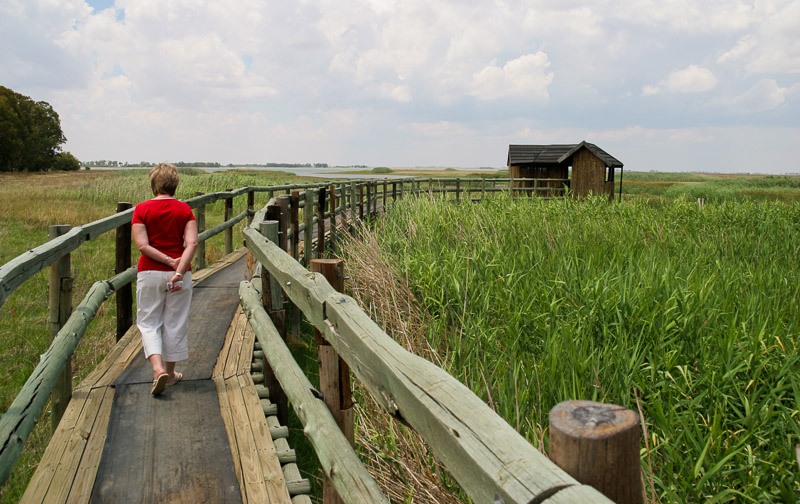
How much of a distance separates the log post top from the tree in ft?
229

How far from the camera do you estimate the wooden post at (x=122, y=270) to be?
18.0 ft

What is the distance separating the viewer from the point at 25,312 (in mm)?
8352

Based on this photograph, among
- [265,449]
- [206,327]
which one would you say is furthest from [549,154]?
[265,449]

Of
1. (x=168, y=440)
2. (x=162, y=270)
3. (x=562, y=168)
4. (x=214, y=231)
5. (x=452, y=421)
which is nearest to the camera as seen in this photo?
(x=452, y=421)

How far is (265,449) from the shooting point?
343cm

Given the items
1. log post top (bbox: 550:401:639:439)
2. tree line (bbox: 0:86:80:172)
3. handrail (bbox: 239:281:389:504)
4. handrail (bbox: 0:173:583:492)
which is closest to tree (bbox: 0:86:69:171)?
tree line (bbox: 0:86:80:172)

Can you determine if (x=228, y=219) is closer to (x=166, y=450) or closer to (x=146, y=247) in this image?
(x=146, y=247)

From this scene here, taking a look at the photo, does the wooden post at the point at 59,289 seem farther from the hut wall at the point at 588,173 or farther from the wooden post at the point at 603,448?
the hut wall at the point at 588,173

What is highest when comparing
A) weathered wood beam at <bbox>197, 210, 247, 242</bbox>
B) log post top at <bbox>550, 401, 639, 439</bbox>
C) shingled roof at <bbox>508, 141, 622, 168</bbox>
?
shingled roof at <bbox>508, 141, 622, 168</bbox>

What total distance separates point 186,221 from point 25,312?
18.9 ft

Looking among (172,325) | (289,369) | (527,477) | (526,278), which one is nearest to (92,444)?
(172,325)

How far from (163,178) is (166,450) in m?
1.86

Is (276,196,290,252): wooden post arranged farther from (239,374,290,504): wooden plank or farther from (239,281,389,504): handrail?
(239,281,389,504): handrail

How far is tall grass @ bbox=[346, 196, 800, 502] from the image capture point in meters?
2.73
